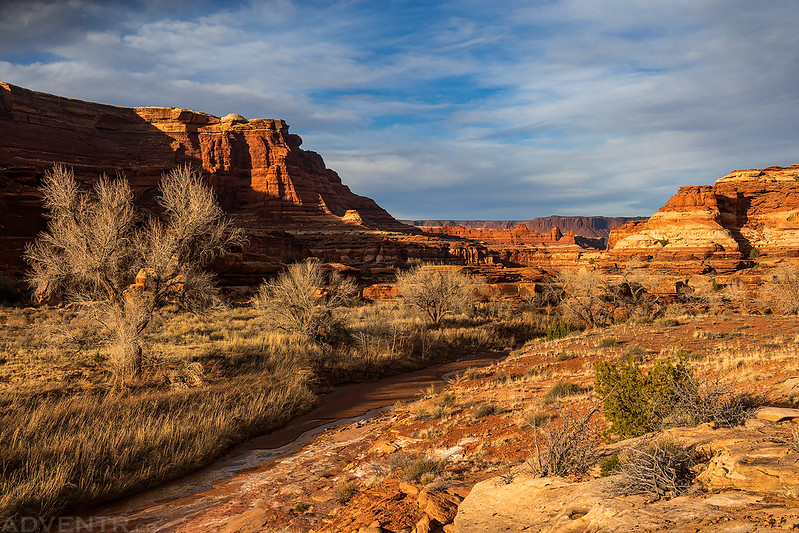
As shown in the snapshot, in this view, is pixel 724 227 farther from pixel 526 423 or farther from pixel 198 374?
pixel 198 374

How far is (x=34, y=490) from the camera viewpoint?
6.06 m

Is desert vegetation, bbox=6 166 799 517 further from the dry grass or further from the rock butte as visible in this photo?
the rock butte

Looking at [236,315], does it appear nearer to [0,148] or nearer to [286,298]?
[286,298]

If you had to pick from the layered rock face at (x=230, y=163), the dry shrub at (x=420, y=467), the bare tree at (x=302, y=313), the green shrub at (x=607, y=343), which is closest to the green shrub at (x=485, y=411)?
the dry shrub at (x=420, y=467)

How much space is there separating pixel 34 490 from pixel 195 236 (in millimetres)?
6558

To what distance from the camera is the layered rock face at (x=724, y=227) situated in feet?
123

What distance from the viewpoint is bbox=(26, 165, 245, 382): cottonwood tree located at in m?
10.6

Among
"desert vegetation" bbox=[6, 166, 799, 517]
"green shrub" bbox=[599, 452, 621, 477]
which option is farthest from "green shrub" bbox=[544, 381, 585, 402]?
"green shrub" bbox=[599, 452, 621, 477]

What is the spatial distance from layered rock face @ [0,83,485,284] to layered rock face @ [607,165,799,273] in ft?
93.4

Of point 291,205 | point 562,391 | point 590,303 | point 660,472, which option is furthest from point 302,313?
point 291,205

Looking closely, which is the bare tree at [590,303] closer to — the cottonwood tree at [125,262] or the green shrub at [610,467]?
the cottonwood tree at [125,262]

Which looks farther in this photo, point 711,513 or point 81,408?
point 81,408

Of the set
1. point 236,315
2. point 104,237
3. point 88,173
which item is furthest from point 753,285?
point 88,173

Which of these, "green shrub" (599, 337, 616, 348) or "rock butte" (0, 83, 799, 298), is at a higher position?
"rock butte" (0, 83, 799, 298)
